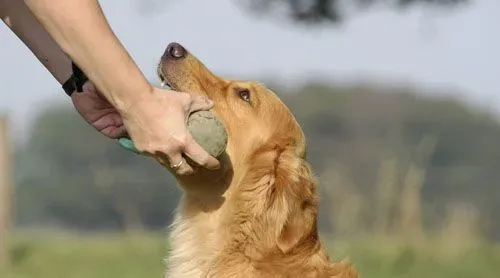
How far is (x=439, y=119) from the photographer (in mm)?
17953

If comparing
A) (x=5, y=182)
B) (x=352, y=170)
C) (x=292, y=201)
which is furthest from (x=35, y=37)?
(x=352, y=170)

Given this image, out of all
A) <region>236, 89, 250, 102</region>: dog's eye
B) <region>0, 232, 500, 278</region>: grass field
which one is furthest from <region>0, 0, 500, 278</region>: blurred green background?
<region>236, 89, 250, 102</region>: dog's eye

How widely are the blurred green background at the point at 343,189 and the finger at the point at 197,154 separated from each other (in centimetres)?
661

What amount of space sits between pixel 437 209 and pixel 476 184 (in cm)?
160

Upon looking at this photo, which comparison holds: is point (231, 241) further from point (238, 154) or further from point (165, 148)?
point (165, 148)

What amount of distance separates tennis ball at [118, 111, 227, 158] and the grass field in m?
6.71

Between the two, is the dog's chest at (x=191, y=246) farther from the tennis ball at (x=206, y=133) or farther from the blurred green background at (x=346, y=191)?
the blurred green background at (x=346, y=191)

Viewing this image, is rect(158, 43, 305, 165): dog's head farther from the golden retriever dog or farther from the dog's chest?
the dog's chest

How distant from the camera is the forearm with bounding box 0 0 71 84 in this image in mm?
4957

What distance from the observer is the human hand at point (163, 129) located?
4227 millimetres

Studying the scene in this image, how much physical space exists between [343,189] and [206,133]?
10412 millimetres

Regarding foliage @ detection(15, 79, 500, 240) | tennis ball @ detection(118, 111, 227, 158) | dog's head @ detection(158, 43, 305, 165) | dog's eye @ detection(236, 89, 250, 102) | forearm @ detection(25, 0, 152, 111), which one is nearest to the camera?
forearm @ detection(25, 0, 152, 111)

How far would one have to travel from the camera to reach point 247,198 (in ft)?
18.2

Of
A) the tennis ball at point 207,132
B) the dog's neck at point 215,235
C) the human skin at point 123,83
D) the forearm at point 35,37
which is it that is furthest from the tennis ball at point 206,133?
the dog's neck at point 215,235
